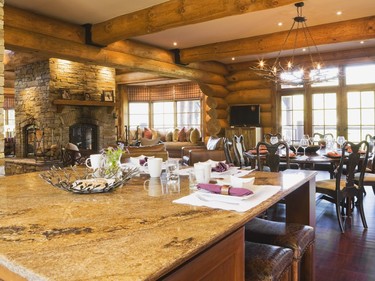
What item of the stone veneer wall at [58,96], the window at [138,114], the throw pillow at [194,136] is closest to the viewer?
the stone veneer wall at [58,96]

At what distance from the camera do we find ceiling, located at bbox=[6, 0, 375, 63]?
15.6 ft

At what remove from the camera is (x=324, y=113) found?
881 centimetres

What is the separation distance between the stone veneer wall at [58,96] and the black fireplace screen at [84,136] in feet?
0.46

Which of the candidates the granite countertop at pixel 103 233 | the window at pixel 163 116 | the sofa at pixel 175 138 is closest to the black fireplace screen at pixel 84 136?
the sofa at pixel 175 138

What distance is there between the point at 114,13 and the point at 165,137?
22.7 ft

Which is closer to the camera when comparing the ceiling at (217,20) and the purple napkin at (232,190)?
the purple napkin at (232,190)

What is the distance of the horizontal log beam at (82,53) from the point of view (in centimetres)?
484

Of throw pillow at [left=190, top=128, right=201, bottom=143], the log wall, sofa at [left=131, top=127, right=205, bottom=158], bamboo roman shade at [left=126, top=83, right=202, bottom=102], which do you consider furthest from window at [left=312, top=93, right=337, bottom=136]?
bamboo roman shade at [left=126, top=83, right=202, bottom=102]

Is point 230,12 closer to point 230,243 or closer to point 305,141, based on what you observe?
point 305,141

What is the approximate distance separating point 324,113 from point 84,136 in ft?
20.8

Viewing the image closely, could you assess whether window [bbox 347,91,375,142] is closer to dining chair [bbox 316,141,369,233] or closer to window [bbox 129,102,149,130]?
dining chair [bbox 316,141,369,233]

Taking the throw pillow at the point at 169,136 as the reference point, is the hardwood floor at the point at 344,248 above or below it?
below

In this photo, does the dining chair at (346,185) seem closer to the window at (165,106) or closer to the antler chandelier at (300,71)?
the antler chandelier at (300,71)

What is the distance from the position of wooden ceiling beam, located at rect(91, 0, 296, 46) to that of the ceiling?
4.7 inches
